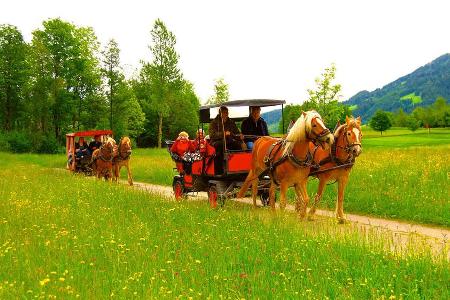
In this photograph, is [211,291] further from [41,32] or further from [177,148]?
[41,32]

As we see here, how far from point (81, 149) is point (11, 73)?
34.8m

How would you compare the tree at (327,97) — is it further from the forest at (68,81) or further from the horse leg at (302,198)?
the horse leg at (302,198)

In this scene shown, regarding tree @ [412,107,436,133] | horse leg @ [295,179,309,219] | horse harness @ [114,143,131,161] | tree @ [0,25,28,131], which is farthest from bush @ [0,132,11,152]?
tree @ [412,107,436,133]

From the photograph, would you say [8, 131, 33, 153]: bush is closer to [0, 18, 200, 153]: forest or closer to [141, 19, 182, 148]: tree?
[0, 18, 200, 153]: forest

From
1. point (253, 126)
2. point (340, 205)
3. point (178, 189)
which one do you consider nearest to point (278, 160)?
point (340, 205)

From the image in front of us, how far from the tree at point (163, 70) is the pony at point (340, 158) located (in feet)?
149

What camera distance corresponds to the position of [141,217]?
31.9 ft

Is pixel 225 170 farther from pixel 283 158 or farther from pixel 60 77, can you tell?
pixel 60 77

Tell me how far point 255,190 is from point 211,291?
716 cm

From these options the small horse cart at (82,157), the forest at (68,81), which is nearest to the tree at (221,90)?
the forest at (68,81)

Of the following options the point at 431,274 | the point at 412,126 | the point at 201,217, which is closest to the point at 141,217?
the point at 201,217

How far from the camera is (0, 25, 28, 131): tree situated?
55625 millimetres

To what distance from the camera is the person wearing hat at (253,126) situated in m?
13.2

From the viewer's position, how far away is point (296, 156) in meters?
10.6
